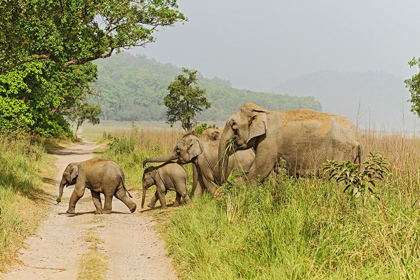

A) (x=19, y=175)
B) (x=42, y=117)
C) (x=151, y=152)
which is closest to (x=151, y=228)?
(x=19, y=175)

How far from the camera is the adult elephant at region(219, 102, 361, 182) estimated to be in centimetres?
818

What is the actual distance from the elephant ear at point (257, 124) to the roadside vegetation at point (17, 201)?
14.1 feet

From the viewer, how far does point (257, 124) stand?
8570 millimetres

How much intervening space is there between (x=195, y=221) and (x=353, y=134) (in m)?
3.14

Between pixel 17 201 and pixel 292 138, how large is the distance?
260 inches

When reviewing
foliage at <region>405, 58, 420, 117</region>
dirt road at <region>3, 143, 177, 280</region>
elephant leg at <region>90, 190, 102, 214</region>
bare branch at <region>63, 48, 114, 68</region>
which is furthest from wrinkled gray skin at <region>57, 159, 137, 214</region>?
foliage at <region>405, 58, 420, 117</region>

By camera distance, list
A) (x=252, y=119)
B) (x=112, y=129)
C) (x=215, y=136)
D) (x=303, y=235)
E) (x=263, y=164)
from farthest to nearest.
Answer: (x=112, y=129), (x=215, y=136), (x=252, y=119), (x=263, y=164), (x=303, y=235)

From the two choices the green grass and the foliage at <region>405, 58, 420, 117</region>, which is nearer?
the green grass

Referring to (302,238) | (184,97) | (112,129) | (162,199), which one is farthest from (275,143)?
(112,129)

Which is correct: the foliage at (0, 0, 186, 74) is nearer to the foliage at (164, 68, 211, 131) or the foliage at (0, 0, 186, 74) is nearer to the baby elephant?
the baby elephant

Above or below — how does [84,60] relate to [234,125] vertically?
above

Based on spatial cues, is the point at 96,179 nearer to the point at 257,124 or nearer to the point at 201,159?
the point at 201,159

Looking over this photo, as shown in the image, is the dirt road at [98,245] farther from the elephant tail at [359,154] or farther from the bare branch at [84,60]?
the bare branch at [84,60]

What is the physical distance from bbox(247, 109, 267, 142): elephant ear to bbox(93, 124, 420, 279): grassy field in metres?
0.98
